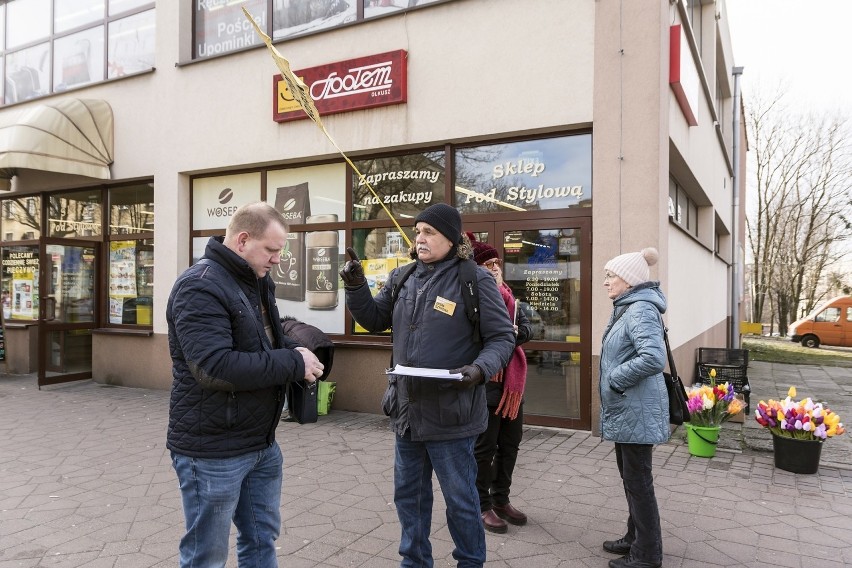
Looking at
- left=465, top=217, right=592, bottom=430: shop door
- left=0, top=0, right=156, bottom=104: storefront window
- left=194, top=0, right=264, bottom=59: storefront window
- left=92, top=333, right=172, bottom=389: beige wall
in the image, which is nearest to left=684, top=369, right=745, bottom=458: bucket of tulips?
left=465, top=217, right=592, bottom=430: shop door

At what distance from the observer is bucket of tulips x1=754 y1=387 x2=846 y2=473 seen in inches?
198

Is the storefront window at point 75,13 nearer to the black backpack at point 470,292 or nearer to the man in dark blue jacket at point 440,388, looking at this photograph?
the man in dark blue jacket at point 440,388

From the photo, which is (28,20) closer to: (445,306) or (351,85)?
(351,85)

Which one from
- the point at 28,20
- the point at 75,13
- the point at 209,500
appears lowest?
the point at 209,500

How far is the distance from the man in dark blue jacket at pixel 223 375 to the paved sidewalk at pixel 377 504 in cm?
131

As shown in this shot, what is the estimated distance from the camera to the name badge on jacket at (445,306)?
2.86m

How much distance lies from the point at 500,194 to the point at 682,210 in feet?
13.1

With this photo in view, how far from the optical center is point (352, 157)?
7.93m

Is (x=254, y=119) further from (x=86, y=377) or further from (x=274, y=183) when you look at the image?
(x=86, y=377)

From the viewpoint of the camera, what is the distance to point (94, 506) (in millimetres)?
4328

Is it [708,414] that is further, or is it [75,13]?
[75,13]

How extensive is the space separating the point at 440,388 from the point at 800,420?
12.7 feet

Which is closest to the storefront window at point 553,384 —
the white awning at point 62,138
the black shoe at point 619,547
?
the black shoe at point 619,547

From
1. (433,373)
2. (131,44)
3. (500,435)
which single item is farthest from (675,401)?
(131,44)
